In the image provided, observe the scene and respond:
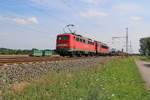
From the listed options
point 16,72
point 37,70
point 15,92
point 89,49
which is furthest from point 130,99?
point 89,49

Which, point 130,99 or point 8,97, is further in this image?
point 130,99

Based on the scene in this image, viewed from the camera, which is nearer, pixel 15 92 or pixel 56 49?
pixel 15 92

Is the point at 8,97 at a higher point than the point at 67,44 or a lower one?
lower

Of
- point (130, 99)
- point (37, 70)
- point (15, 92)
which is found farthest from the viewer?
point (37, 70)

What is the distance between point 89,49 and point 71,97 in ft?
139

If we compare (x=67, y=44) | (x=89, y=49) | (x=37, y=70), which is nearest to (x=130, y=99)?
(x=37, y=70)

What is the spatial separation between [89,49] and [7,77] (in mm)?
39200

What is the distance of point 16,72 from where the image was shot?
52.0 ft

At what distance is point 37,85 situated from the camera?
13.1 meters

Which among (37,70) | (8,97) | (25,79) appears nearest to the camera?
(8,97)

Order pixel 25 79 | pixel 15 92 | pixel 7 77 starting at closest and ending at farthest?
1. pixel 15 92
2. pixel 7 77
3. pixel 25 79

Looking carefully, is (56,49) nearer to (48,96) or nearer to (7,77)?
(7,77)

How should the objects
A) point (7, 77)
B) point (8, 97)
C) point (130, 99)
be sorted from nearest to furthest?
point (8, 97)
point (130, 99)
point (7, 77)

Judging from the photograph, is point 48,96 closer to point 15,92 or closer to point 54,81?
point 15,92
